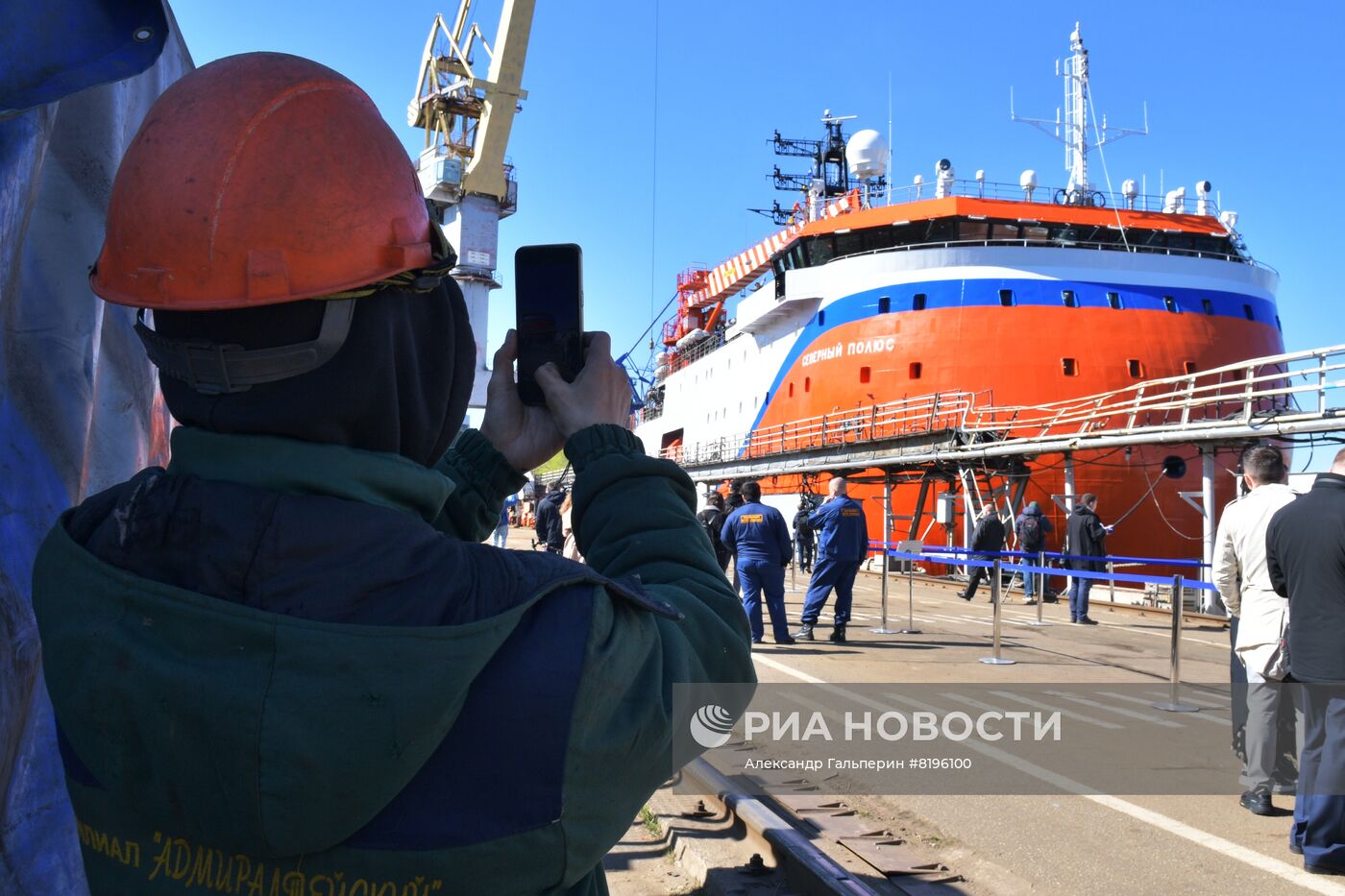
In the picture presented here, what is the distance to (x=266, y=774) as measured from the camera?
1.02m

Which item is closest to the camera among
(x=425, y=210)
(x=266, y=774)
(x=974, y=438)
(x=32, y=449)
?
(x=266, y=774)

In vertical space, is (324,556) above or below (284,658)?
above

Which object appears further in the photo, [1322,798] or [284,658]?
[1322,798]

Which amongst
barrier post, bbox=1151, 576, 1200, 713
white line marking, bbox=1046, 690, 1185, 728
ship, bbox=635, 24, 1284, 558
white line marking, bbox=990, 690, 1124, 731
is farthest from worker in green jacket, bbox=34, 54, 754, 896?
ship, bbox=635, 24, 1284, 558

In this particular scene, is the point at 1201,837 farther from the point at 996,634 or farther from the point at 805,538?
the point at 805,538

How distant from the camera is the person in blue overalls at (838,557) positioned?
11.3 meters

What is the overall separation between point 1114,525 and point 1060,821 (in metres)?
18.6

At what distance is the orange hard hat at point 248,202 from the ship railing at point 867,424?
20.4 m

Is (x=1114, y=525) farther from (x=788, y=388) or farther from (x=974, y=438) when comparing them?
(x=788, y=388)

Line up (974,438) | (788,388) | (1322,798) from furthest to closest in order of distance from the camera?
(788,388)
(974,438)
(1322,798)

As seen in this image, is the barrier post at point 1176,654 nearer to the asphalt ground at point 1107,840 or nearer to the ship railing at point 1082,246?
the asphalt ground at point 1107,840

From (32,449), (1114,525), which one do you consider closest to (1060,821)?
(32,449)

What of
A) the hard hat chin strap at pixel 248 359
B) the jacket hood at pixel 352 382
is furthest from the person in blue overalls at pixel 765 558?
the hard hat chin strap at pixel 248 359


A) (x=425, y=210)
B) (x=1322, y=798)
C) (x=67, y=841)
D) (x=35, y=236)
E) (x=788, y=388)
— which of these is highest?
(x=788, y=388)
